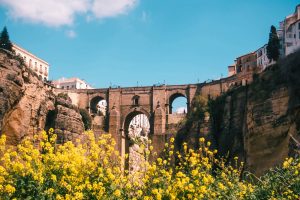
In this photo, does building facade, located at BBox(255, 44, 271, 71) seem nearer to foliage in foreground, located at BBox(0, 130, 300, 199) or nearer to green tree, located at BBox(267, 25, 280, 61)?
green tree, located at BBox(267, 25, 280, 61)

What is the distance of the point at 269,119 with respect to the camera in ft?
138

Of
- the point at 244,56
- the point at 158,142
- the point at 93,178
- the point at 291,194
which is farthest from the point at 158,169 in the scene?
the point at 244,56

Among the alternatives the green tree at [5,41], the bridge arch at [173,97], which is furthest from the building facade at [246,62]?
the green tree at [5,41]

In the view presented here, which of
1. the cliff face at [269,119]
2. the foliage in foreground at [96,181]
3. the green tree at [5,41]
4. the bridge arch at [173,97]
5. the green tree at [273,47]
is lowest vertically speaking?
the foliage in foreground at [96,181]

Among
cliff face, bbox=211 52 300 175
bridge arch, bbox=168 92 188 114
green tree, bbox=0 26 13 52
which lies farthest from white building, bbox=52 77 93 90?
cliff face, bbox=211 52 300 175

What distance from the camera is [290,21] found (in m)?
63.0

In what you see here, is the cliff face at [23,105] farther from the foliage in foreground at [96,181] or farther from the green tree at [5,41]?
the foliage in foreground at [96,181]

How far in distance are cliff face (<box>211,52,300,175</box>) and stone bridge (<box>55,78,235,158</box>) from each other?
53.6 feet

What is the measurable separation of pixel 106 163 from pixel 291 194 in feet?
17.9

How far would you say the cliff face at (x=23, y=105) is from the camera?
36.9m

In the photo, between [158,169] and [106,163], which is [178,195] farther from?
[106,163]

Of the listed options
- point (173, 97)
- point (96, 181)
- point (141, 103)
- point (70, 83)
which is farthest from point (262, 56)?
point (96, 181)

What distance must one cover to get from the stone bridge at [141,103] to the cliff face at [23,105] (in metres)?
19.8

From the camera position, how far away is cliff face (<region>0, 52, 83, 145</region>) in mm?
36906
